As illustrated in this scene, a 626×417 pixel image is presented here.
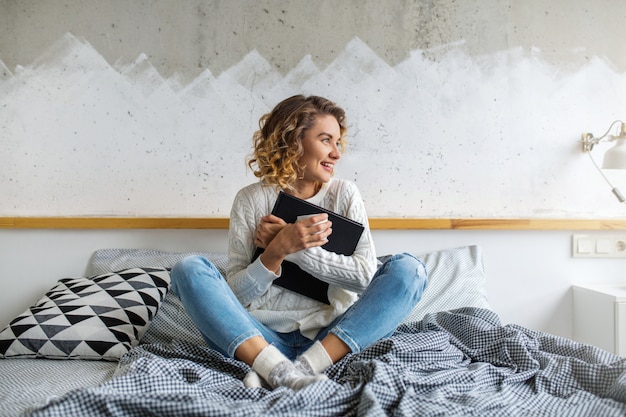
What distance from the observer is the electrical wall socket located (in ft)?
6.64

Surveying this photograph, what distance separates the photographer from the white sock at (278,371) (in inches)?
41.3

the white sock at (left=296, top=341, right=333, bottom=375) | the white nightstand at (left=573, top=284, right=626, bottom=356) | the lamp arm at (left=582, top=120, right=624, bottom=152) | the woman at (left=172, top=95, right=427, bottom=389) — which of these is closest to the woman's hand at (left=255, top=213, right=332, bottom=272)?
the woman at (left=172, top=95, right=427, bottom=389)

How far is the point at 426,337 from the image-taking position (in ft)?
4.16

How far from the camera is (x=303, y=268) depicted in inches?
55.4

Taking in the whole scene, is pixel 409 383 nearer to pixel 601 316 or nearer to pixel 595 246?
pixel 601 316

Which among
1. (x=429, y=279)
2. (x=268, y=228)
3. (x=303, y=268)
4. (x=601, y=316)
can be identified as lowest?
(x=601, y=316)

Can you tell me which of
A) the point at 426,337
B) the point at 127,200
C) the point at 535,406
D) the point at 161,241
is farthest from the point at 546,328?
the point at 127,200

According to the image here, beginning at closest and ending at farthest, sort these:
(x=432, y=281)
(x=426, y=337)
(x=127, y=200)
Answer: (x=426, y=337) < (x=432, y=281) < (x=127, y=200)

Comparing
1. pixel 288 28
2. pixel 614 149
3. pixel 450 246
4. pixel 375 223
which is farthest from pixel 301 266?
pixel 614 149

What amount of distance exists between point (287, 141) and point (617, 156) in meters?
1.13

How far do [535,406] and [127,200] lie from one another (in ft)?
4.70

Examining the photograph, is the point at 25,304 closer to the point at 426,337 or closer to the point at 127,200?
the point at 127,200

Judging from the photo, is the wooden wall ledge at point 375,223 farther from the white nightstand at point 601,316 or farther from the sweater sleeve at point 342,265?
the sweater sleeve at point 342,265

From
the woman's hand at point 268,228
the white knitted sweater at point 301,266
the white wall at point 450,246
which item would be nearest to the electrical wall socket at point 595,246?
the white wall at point 450,246
